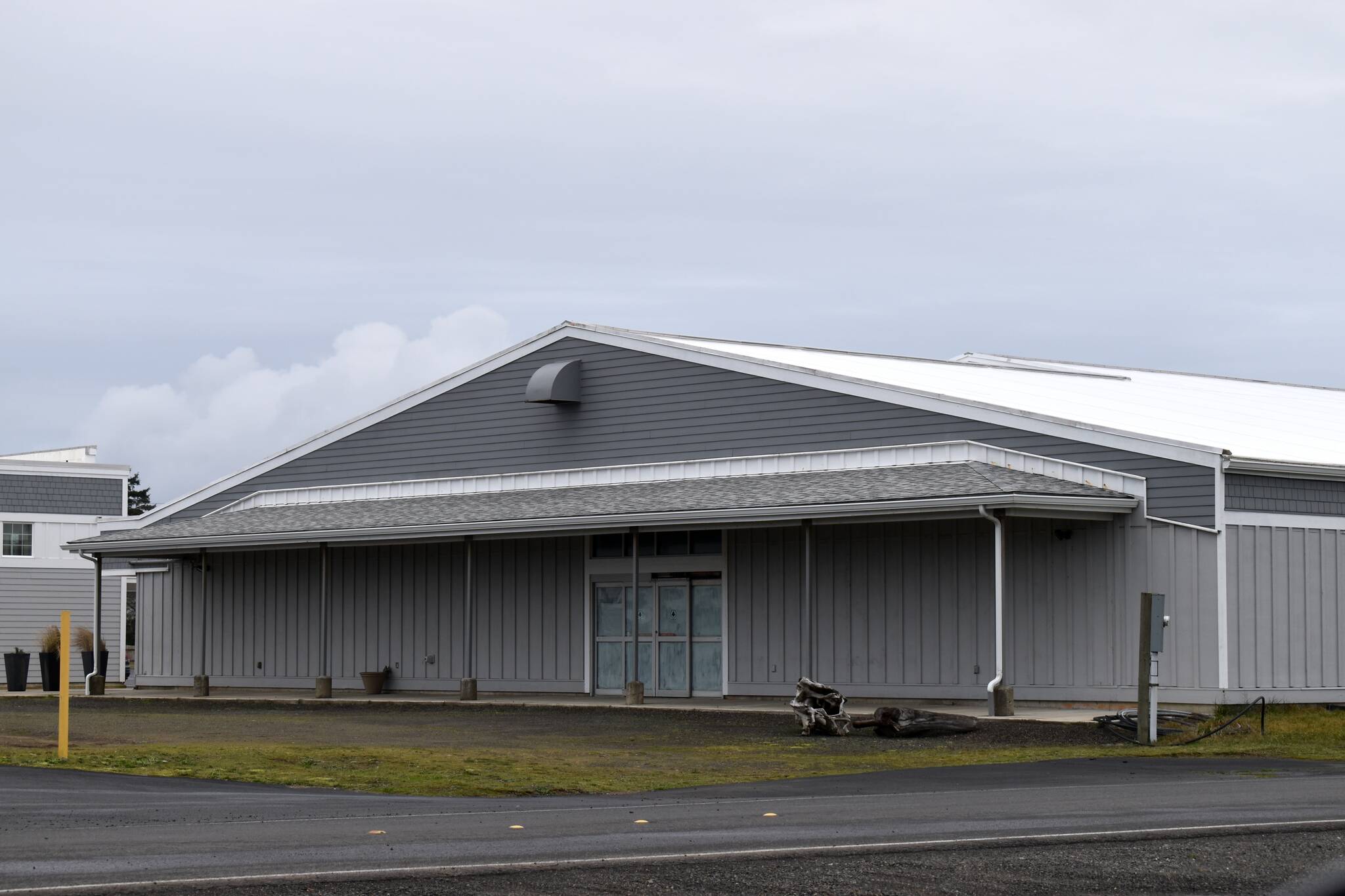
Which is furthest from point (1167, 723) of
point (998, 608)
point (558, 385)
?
point (558, 385)

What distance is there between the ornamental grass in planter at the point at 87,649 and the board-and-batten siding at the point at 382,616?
1.16 metres

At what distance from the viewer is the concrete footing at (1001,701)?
74.4 feet

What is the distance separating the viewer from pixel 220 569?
1391 inches

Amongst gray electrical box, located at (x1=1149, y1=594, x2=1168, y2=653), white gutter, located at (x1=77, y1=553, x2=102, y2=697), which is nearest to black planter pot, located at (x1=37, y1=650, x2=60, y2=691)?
white gutter, located at (x1=77, y1=553, x2=102, y2=697)

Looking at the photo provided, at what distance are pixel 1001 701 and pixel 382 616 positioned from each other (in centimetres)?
1368

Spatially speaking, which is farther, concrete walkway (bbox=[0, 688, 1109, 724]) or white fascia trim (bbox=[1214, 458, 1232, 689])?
concrete walkway (bbox=[0, 688, 1109, 724])

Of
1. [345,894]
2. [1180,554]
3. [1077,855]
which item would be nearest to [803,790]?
[1077,855]

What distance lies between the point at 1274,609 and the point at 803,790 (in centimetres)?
1122

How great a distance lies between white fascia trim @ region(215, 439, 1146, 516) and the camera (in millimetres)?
24672

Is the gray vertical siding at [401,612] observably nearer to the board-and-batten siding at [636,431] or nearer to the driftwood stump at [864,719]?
the board-and-batten siding at [636,431]

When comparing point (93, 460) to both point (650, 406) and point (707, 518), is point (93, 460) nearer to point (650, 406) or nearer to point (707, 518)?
point (650, 406)

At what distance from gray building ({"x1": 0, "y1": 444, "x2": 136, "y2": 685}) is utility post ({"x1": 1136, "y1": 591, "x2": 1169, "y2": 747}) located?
30.2 meters

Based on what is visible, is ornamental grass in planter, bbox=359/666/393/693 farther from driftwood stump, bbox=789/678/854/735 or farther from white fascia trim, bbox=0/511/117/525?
white fascia trim, bbox=0/511/117/525

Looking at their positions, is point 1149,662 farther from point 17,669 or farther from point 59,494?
point 59,494
